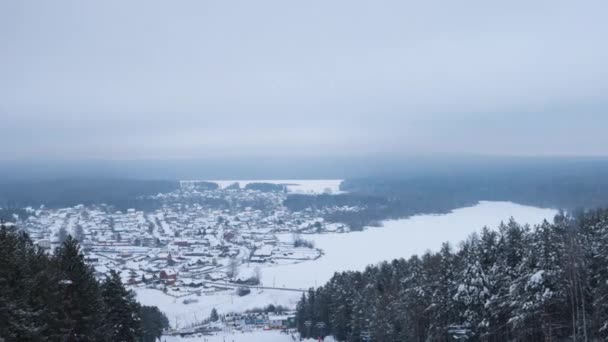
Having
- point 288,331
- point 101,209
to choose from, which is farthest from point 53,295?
point 101,209

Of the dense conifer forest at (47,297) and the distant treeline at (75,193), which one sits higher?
the dense conifer forest at (47,297)

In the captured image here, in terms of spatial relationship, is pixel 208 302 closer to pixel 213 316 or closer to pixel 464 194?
pixel 213 316

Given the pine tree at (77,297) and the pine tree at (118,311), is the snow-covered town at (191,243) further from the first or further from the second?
the pine tree at (77,297)

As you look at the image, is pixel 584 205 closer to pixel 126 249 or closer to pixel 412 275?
pixel 412 275

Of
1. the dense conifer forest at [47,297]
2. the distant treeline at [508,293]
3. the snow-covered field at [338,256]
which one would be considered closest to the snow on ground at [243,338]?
the snow-covered field at [338,256]

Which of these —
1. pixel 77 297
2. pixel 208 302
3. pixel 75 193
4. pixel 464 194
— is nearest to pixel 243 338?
pixel 208 302

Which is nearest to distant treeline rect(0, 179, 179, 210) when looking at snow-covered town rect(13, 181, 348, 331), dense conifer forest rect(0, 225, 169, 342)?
snow-covered town rect(13, 181, 348, 331)
